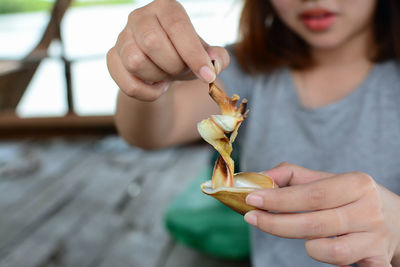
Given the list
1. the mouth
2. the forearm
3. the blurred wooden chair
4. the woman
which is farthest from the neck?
the blurred wooden chair

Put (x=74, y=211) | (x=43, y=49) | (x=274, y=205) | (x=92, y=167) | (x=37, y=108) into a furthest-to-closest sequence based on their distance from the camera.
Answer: (x=37, y=108) → (x=43, y=49) → (x=92, y=167) → (x=74, y=211) → (x=274, y=205)

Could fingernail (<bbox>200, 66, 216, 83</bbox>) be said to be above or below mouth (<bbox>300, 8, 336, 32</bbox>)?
above

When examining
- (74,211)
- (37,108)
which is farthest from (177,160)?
(37,108)

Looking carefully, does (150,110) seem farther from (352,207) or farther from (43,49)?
(43,49)

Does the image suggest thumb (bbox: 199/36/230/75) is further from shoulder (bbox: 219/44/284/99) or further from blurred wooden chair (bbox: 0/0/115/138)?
blurred wooden chair (bbox: 0/0/115/138)

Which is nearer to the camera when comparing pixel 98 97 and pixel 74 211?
pixel 74 211

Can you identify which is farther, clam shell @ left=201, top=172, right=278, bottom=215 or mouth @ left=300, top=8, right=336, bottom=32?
mouth @ left=300, top=8, right=336, bottom=32

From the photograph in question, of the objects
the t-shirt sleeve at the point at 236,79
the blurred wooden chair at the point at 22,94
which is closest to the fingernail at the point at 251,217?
the t-shirt sleeve at the point at 236,79
